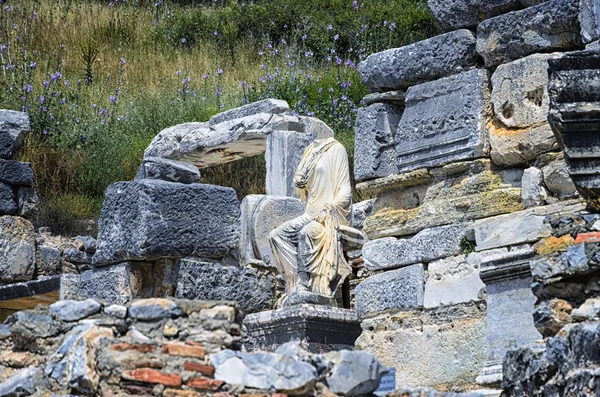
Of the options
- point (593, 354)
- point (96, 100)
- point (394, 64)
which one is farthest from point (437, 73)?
point (96, 100)

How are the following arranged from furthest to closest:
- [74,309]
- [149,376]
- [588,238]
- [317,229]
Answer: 1. [317,229]
2. [588,238]
3. [74,309]
4. [149,376]

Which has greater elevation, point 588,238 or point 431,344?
point 588,238

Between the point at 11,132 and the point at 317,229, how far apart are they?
3.24 m

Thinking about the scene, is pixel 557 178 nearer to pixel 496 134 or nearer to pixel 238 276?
pixel 496 134

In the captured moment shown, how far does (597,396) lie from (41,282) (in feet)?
22.3

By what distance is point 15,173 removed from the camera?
1109cm

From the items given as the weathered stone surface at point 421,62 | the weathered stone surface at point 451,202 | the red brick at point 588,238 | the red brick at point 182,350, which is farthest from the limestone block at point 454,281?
the red brick at point 182,350

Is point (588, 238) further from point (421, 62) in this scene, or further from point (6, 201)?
point (6, 201)

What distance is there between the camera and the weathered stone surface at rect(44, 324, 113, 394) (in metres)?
4.99

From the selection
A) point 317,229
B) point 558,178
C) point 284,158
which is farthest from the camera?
point 284,158

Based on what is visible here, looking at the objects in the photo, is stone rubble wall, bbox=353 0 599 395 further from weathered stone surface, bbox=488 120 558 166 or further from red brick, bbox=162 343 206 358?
red brick, bbox=162 343 206 358

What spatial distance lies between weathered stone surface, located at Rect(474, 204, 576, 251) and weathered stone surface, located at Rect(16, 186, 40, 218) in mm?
4549

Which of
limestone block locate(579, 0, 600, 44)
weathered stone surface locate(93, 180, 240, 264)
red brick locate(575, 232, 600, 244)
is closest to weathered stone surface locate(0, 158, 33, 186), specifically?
weathered stone surface locate(93, 180, 240, 264)

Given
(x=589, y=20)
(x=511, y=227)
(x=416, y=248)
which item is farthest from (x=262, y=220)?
(x=589, y=20)
